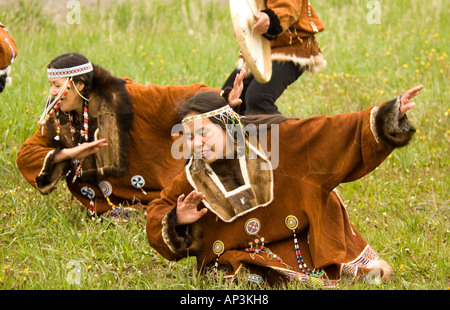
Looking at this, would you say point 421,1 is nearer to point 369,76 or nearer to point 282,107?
Result: point 369,76

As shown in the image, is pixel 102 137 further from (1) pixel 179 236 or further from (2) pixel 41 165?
(1) pixel 179 236

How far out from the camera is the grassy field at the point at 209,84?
3.93 meters

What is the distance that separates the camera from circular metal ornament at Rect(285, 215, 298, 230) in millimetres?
3545

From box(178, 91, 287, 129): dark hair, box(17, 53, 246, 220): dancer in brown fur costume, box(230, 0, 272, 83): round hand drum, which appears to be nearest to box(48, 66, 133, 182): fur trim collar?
box(17, 53, 246, 220): dancer in brown fur costume

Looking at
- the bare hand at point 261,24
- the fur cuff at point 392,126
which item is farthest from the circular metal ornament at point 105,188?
the fur cuff at point 392,126

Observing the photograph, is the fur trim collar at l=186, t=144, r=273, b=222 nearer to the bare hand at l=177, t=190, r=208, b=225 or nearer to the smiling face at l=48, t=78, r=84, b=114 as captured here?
the bare hand at l=177, t=190, r=208, b=225

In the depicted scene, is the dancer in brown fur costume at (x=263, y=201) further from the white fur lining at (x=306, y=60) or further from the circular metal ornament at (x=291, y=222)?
the white fur lining at (x=306, y=60)

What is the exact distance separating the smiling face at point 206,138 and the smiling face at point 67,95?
1.21 metres

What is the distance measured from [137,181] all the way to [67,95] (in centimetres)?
69

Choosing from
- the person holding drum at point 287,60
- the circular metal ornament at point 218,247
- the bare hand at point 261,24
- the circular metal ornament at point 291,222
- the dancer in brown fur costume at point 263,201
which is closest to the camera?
the dancer in brown fur costume at point 263,201

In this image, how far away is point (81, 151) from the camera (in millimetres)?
4305

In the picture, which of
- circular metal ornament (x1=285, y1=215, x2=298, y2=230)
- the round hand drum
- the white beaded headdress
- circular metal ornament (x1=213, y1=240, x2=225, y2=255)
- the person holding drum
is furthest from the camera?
the person holding drum

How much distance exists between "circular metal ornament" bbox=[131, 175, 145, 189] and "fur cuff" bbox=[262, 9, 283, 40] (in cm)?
118

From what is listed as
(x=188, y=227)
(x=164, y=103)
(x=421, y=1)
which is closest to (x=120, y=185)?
(x=164, y=103)
